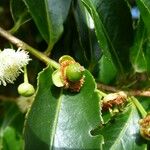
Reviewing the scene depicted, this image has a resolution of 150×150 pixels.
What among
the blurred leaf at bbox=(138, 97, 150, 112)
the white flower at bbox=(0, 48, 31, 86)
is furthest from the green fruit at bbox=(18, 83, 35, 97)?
the blurred leaf at bbox=(138, 97, 150, 112)

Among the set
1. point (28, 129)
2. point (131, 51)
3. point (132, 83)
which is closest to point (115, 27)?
point (131, 51)

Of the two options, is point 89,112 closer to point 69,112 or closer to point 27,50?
point 69,112

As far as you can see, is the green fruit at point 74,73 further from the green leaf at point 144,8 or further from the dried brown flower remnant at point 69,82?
the green leaf at point 144,8

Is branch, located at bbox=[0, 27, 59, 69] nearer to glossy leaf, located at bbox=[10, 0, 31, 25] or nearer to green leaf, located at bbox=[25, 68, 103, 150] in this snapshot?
green leaf, located at bbox=[25, 68, 103, 150]

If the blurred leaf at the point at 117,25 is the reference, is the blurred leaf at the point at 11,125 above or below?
below

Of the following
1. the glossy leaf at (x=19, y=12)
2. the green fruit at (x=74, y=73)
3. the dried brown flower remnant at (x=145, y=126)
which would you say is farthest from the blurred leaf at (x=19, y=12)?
the dried brown flower remnant at (x=145, y=126)

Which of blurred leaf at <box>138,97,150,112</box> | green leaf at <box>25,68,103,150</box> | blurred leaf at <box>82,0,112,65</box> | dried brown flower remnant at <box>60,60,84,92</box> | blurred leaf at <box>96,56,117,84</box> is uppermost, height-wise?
blurred leaf at <box>82,0,112,65</box>
